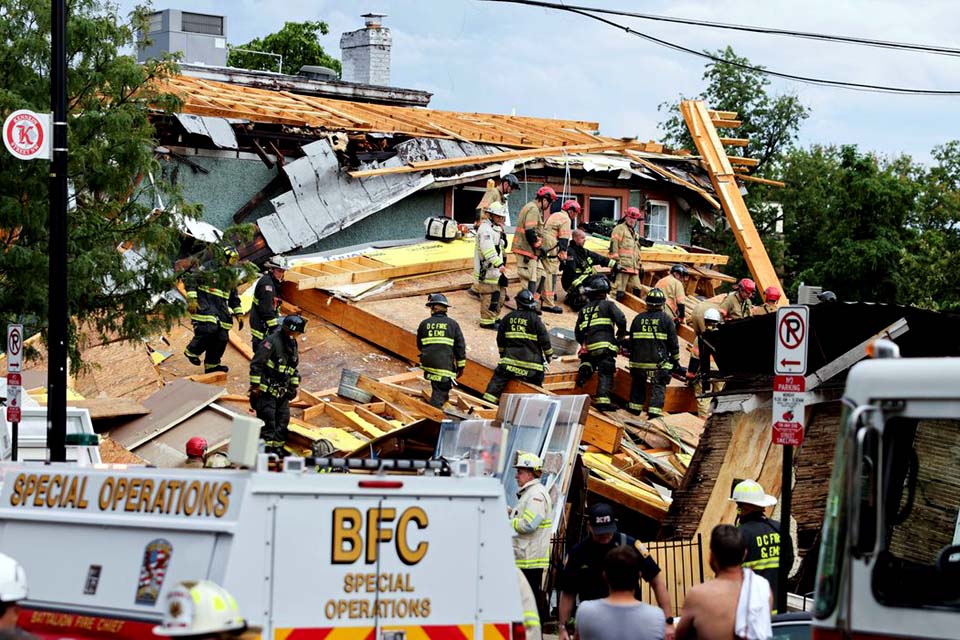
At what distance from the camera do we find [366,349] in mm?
20594

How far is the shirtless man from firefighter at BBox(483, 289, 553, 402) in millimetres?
10589

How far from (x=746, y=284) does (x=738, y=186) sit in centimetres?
859

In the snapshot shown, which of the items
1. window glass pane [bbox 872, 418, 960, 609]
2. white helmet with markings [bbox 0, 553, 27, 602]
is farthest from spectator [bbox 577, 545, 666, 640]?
white helmet with markings [bbox 0, 553, 27, 602]

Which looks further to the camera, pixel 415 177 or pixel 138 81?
pixel 415 177

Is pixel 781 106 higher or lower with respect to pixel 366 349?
higher

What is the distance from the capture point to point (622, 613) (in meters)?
7.26

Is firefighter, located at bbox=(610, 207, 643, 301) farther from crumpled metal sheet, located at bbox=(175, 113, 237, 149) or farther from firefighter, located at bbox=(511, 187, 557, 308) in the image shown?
crumpled metal sheet, located at bbox=(175, 113, 237, 149)

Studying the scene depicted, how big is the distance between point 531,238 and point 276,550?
14843mm

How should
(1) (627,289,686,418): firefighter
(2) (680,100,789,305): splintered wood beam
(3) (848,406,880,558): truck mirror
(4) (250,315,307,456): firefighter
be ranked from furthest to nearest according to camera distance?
(2) (680,100,789,305): splintered wood beam < (1) (627,289,686,418): firefighter < (4) (250,315,307,456): firefighter < (3) (848,406,880,558): truck mirror

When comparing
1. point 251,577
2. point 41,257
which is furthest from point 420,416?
point 251,577

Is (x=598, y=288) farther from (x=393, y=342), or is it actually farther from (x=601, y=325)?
(x=393, y=342)

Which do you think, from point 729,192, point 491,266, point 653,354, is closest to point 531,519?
point 653,354

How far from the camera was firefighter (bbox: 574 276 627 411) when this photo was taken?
723 inches

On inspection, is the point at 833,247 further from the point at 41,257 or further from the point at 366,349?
the point at 41,257
